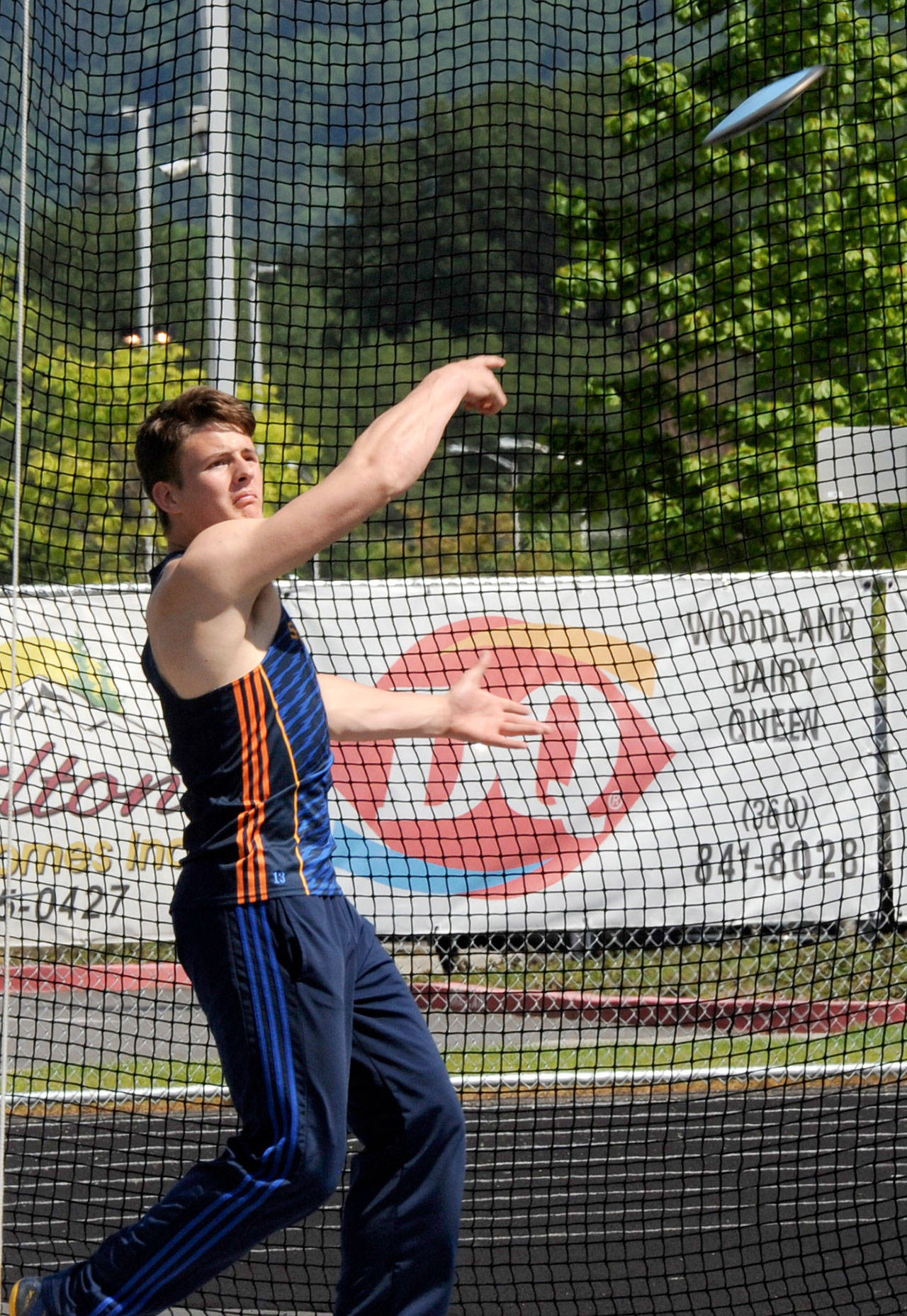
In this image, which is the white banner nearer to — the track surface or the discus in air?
the track surface

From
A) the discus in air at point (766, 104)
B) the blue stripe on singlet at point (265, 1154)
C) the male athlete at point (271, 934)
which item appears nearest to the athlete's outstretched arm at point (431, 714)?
the male athlete at point (271, 934)

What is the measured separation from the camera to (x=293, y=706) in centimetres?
278

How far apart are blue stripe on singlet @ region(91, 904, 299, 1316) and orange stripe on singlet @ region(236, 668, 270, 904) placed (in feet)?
0.33

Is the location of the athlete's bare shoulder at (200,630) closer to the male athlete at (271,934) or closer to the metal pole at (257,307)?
the male athlete at (271,934)

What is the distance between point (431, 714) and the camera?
322 cm

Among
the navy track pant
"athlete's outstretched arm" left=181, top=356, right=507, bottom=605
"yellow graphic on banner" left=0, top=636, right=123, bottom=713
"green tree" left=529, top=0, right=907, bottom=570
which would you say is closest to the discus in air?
"athlete's outstretched arm" left=181, top=356, right=507, bottom=605

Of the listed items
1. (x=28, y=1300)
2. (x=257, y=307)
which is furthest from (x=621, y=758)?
(x=28, y=1300)

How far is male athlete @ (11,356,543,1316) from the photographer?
2604mm

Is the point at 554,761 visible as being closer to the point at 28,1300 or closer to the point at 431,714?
the point at 431,714

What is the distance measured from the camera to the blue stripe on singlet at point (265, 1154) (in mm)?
2588

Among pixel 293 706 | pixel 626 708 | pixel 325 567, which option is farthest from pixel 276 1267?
pixel 325 567

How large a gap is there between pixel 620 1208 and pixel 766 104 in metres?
3.30

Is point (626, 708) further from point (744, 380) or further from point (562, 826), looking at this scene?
point (744, 380)

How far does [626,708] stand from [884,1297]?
11.4 feet
